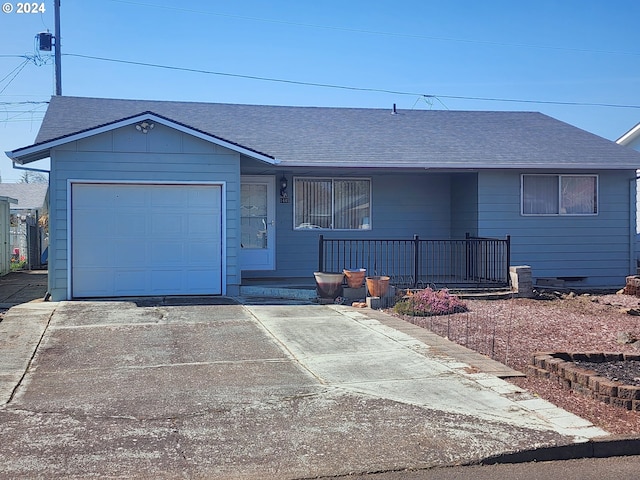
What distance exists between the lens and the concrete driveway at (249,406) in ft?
16.4

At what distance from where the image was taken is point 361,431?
220 inches

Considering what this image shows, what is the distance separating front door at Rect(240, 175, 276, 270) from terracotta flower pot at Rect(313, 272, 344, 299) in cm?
307

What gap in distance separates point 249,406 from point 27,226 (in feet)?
66.6

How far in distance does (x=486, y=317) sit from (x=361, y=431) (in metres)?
6.57

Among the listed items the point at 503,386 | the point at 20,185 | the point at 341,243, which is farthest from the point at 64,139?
the point at 20,185

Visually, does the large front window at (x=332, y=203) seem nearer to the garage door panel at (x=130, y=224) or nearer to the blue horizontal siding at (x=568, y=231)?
the blue horizontal siding at (x=568, y=231)

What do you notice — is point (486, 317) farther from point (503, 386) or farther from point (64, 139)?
point (64, 139)

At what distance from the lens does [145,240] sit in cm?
1348

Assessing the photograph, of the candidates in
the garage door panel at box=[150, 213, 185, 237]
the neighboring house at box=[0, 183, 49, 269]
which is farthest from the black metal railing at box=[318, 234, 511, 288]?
the neighboring house at box=[0, 183, 49, 269]

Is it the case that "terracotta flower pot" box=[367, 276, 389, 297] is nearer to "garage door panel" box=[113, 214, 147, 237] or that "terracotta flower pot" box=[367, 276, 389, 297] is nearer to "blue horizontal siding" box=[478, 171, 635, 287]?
"blue horizontal siding" box=[478, 171, 635, 287]

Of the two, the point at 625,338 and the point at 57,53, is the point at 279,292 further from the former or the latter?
the point at 57,53

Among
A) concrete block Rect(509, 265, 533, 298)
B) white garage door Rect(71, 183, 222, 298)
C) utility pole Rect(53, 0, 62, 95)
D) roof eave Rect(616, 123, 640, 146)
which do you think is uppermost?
utility pole Rect(53, 0, 62, 95)

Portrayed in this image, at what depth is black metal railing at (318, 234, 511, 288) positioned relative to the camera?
1511 cm

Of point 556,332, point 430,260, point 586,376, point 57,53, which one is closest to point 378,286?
point 556,332
